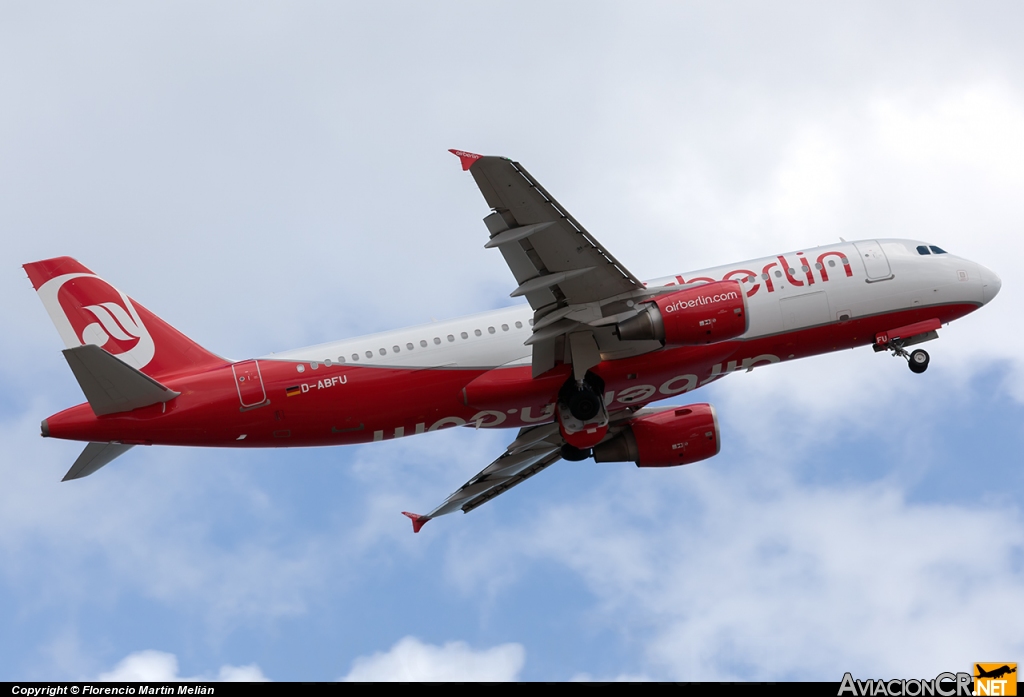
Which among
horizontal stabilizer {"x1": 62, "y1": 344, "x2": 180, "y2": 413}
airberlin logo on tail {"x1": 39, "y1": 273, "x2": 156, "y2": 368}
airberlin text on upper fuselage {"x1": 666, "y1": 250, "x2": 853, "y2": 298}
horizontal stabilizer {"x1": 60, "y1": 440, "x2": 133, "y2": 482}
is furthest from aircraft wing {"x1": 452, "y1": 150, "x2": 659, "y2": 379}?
horizontal stabilizer {"x1": 60, "y1": 440, "x2": 133, "y2": 482}

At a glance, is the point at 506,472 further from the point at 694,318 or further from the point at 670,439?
the point at 694,318

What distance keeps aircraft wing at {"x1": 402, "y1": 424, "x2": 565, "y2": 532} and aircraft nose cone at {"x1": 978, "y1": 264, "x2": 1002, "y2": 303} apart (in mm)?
15444

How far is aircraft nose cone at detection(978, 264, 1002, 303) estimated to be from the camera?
35594mm

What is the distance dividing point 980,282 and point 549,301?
15.2 m

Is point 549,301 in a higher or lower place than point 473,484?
higher

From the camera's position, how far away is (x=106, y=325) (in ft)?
107

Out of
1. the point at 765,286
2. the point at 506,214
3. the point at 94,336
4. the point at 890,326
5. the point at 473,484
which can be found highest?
the point at 506,214

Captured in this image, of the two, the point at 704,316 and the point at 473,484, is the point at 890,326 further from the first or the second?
the point at 473,484

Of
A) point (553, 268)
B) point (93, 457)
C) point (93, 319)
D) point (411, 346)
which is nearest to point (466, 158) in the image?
point (553, 268)

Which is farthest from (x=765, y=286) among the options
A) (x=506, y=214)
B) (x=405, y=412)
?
(x=405, y=412)

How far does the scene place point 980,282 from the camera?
35500 millimetres

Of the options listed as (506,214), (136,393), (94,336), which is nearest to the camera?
(506,214)

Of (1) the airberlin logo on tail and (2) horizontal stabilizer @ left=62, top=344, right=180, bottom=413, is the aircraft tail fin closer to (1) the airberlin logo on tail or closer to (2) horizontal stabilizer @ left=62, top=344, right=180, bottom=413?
(1) the airberlin logo on tail

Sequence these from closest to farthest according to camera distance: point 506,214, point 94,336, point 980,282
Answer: point 506,214
point 94,336
point 980,282
